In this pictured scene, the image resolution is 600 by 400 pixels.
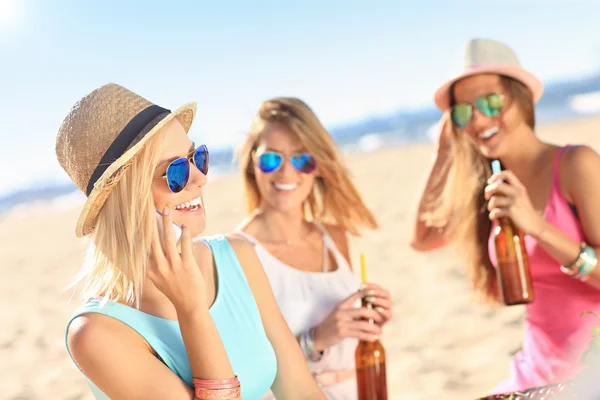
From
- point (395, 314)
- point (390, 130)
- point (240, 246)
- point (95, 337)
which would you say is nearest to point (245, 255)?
point (240, 246)

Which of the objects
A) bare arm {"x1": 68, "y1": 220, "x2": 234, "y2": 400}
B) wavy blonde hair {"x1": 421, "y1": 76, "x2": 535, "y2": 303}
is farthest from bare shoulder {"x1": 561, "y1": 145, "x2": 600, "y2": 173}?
bare arm {"x1": 68, "y1": 220, "x2": 234, "y2": 400}

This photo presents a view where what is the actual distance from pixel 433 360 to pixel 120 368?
4.10 m

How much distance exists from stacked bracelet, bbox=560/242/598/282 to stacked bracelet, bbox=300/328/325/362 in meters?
1.04

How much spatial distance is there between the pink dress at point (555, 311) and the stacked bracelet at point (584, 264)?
143 mm

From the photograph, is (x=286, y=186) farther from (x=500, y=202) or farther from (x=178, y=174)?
(x=178, y=174)

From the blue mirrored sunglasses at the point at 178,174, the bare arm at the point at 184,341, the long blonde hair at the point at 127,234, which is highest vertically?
the blue mirrored sunglasses at the point at 178,174

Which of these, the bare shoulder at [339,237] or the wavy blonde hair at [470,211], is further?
the bare shoulder at [339,237]

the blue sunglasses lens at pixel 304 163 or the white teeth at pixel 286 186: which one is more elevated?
the blue sunglasses lens at pixel 304 163

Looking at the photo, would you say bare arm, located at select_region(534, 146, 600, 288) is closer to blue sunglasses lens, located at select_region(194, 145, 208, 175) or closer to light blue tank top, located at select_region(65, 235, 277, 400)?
light blue tank top, located at select_region(65, 235, 277, 400)

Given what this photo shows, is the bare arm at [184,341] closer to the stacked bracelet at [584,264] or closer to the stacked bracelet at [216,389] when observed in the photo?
the stacked bracelet at [216,389]

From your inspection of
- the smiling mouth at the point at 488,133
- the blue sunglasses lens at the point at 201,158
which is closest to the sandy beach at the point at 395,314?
the blue sunglasses lens at the point at 201,158

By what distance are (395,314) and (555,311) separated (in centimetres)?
406

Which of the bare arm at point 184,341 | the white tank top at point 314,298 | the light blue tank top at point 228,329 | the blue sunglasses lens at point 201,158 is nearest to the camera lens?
the bare arm at point 184,341

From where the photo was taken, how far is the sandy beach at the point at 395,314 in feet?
17.5
